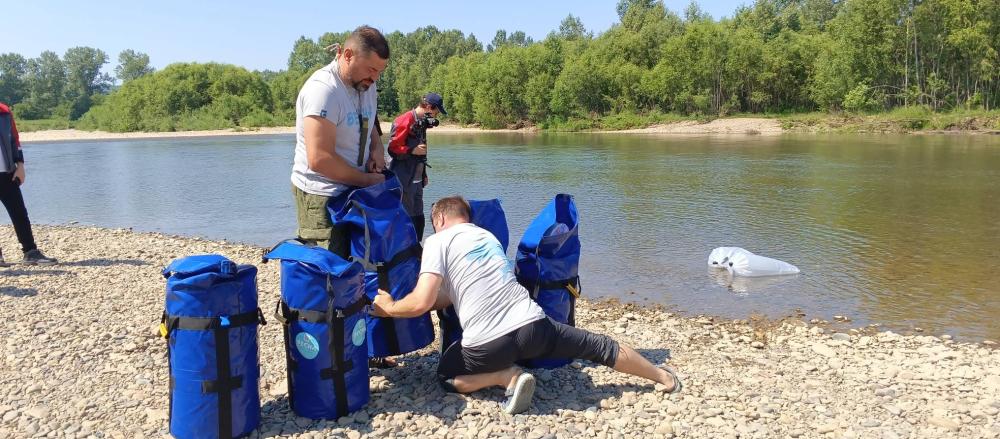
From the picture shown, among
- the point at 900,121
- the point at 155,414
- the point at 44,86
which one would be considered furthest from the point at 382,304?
the point at 44,86

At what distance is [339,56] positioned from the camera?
4281 millimetres

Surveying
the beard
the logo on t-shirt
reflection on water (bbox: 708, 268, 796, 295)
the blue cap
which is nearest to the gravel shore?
the logo on t-shirt

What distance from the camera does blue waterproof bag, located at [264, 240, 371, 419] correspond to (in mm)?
3930

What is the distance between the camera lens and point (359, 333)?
416 centimetres

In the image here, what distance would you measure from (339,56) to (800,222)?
436 inches

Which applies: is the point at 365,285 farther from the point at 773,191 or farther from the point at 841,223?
the point at 773,191

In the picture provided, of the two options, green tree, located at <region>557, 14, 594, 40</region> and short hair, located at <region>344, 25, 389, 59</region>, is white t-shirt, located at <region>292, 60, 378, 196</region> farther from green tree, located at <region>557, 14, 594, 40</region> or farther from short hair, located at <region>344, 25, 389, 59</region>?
green tree, located at <region>557, 14, 594, 40</region>

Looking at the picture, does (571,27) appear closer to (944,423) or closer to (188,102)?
(188,102)

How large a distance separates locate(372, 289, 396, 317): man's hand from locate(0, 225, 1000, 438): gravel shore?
550 mm

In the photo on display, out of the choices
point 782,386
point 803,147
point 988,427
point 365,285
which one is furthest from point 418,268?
point 803,147

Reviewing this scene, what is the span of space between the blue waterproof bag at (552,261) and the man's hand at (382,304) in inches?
39.3

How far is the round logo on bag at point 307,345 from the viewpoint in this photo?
13.0 ft

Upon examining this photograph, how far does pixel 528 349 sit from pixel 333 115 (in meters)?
1.80

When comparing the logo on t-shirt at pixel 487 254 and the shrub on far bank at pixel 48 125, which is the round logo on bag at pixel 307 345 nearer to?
the logo on t-shirt at pixel 487 254
